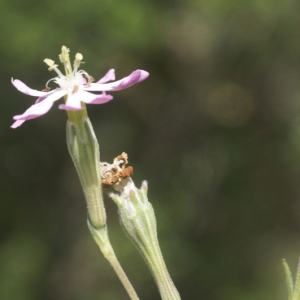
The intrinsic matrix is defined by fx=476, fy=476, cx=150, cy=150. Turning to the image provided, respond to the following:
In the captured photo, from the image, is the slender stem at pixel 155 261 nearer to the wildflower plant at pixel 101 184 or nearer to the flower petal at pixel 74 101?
the wildflower plant at pixel 101 184

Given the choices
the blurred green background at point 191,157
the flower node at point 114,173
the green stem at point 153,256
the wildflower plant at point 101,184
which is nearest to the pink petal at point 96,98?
the wildflower plant at point 101,184

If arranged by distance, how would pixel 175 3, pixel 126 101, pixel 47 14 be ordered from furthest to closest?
pixel 126 101, pixel 175 3, pixel 47 14

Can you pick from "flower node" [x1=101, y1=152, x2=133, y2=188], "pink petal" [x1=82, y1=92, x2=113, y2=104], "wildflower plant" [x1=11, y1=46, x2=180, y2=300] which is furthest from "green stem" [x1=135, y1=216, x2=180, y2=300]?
"pink petal" [x1=82, y1=92, x2=113, y2=104]

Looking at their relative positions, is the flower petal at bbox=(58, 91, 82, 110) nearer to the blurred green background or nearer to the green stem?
the green stem

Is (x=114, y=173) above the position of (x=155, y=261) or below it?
above

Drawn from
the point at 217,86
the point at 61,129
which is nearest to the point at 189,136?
the point at 217,86

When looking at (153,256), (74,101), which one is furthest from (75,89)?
(153,256)

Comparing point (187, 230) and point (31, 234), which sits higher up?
point (31, 234)

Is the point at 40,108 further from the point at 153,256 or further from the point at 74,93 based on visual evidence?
the point at 153,256

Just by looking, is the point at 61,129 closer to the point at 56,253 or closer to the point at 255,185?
the point at 56,253
